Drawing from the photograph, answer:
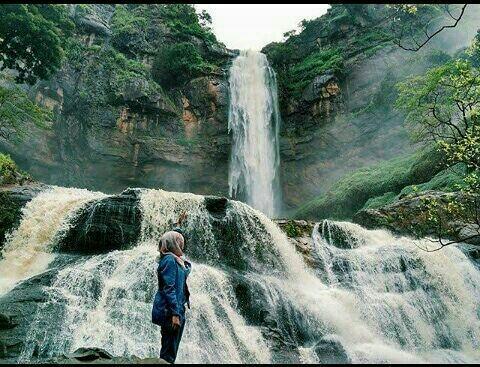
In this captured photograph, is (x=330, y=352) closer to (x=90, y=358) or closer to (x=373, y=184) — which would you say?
(x=90, y=358)

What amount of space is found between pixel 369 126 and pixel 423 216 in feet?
43.6

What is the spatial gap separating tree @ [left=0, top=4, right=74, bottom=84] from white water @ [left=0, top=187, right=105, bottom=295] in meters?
6.79

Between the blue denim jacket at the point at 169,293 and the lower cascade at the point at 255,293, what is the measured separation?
2938 millimetres

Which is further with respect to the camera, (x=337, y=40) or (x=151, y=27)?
(x=337, y=40)

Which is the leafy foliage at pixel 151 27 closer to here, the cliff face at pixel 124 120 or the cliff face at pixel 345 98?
the cliff face at pixel 124 120

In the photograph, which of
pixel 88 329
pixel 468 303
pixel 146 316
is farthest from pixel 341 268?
pixel 88 329

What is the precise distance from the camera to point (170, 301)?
404cm

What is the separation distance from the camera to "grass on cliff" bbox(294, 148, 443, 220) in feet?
63.4

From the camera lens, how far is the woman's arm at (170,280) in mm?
4027

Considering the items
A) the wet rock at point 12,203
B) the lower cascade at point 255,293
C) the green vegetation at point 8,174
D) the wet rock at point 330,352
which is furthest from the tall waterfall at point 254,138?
the wet rock at point 330,352

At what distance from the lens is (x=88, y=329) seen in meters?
6.88

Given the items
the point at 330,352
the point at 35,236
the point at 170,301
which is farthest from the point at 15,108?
the point at 170,301

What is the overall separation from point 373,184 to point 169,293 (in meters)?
18.8

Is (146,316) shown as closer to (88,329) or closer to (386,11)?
(88,329)
